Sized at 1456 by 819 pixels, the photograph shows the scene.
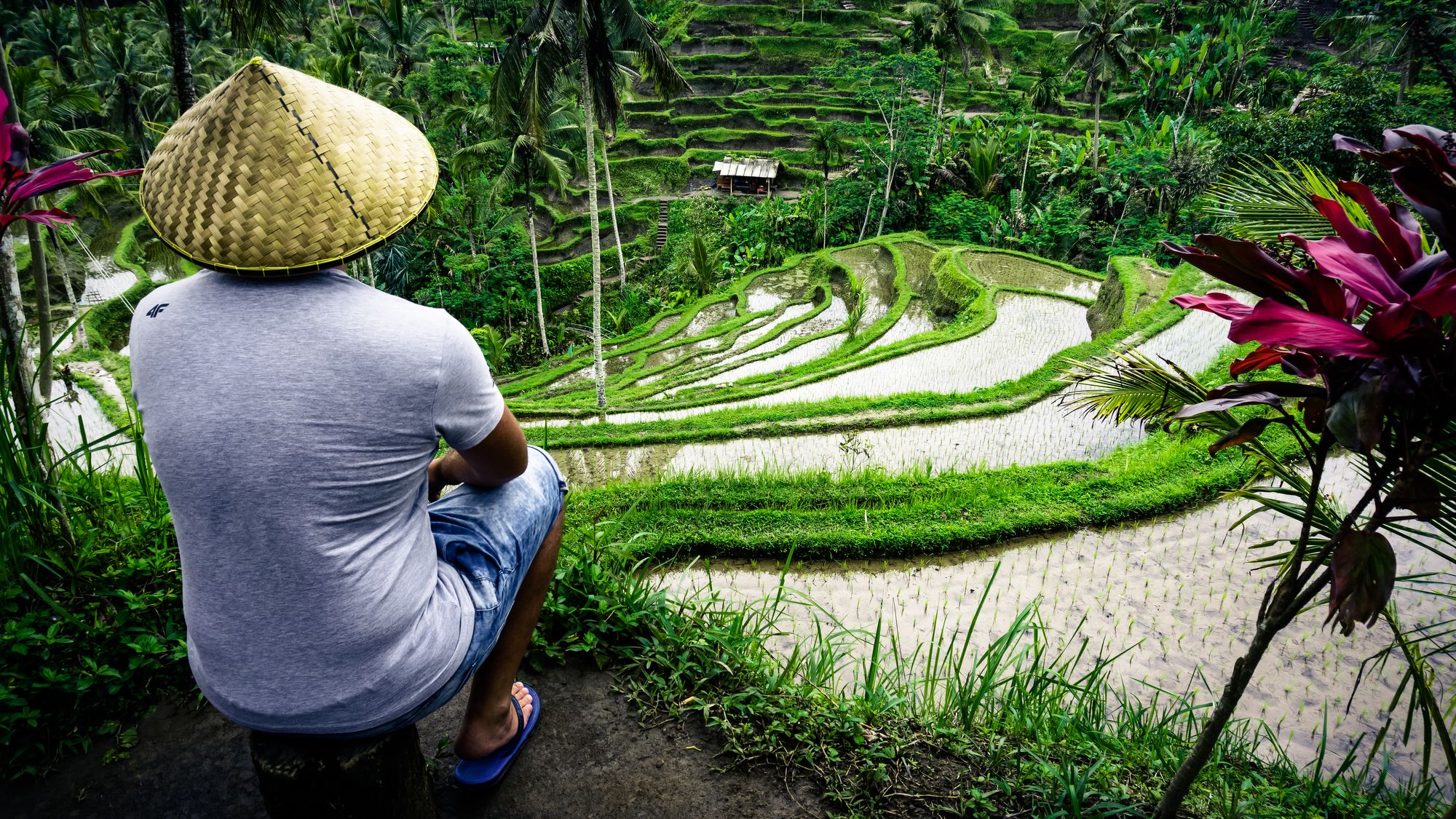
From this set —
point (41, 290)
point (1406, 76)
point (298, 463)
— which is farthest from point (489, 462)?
point (1406, 76)

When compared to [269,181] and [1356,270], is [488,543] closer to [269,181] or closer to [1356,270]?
[269,181]

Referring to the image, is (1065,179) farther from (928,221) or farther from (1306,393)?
(1306,393)

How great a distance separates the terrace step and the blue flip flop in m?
21.4

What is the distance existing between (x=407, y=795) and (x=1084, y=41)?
22.7m

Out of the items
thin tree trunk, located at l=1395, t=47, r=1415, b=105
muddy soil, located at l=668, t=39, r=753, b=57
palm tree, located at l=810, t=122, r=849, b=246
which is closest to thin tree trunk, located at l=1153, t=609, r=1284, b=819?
palm tree, located at l=810, t=122, r=849, b=246

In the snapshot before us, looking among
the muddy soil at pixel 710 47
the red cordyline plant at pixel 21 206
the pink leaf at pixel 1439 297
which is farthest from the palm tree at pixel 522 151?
the muddy soil at pixel 710 47

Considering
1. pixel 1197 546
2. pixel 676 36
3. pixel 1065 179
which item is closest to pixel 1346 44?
pixel 1065 179

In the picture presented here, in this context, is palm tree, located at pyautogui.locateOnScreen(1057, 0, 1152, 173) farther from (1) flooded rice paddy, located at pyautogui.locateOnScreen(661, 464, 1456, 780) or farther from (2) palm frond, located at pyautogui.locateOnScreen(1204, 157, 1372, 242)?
(2) palm frond, located at pyautogui.locateOnScreen(1204, 157, 1372, 242)

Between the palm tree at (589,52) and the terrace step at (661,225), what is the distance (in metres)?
12.6

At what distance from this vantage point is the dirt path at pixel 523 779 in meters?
1.55

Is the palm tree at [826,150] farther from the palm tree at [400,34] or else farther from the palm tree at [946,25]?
the palm tree at [400,34]

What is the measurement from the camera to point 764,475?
18.2 feet

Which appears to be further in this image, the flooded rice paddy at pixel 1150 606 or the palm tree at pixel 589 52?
the palm tree at pixel 589 52

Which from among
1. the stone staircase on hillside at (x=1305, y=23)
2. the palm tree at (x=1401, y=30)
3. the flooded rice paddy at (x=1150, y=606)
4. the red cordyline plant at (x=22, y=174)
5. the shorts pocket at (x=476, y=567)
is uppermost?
the stone staircase on hillside at (x=1305, y=23)
